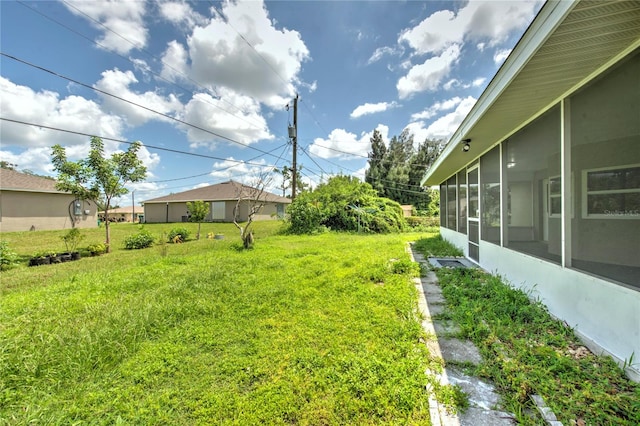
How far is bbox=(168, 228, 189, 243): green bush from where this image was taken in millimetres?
10158

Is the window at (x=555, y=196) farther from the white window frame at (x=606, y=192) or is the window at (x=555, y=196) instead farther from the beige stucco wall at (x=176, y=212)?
the beige stucco wall at (x=176, y=212)

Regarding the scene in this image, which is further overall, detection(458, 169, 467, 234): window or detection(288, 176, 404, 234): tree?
detection(288, 176, 404, 234): tree

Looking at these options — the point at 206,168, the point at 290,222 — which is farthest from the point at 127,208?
the point at 290,222

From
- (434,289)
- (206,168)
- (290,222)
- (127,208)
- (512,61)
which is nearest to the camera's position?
(512,61)

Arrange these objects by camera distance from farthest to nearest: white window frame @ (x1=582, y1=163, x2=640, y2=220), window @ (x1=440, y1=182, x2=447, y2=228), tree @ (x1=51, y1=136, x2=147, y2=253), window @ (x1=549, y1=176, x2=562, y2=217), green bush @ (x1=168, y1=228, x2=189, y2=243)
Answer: green bush @ (x1=168, y1=228, x2=189, y2=243) → window @ (x1=440, y1=182, x2=447, y2=228) → tree @ (x1=51, y1=136, x2=147, y2=253) → window @ (x1=549, y1=176, x2=562, y2=217) → white window frame @ (x1=582, y1=163, x2=640, y2=220)

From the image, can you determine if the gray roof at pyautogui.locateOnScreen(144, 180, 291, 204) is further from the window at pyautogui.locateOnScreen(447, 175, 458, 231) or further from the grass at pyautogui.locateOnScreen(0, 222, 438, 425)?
the grass at pyautogui.locateOnScreen(0, 222, 438, 425)

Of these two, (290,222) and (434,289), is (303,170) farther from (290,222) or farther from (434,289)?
(434,289)

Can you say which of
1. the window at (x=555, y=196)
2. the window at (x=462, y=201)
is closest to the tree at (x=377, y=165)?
the window at (x=462, y=201)

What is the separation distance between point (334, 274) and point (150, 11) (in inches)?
310

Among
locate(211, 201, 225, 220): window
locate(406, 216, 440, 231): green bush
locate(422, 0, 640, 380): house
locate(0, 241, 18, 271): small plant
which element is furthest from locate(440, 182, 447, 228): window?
locate(211, 201, 225, 220): window

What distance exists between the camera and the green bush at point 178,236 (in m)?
10.2

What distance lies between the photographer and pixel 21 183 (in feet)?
41.0

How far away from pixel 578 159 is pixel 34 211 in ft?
66.4

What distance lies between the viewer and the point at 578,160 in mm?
2420
